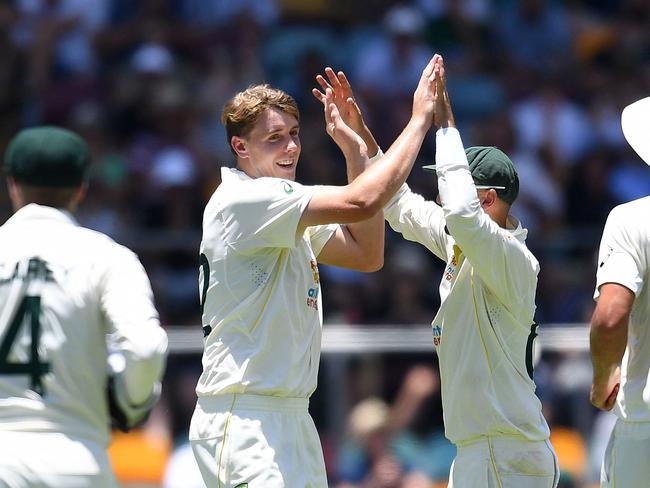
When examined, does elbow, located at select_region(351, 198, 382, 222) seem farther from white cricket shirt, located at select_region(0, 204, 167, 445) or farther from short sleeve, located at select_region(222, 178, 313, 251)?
white cricket shirt, located at select_region(0, 204, 167, 445)

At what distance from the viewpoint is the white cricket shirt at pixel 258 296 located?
5309 millimetres

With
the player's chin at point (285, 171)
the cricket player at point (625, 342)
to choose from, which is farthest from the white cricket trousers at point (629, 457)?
the player's chin at point (285, 171)

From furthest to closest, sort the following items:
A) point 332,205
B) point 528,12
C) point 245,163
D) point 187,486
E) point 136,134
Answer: point 528,12 < point 136,134 < point 187,486 < point 245,163 < point 332,205

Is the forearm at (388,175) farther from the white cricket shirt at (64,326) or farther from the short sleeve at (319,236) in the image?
the white cricket shirt at (64,326)

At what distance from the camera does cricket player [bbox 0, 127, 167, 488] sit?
4.41 metres

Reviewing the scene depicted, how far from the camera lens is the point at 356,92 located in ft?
41.4

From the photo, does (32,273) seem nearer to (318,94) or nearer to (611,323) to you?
(318,94)

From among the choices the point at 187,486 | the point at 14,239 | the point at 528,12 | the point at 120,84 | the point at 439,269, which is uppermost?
the point at 528,12

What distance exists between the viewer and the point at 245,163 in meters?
5.68

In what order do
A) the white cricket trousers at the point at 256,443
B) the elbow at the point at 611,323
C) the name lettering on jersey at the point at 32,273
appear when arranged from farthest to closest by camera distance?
the elbow at the point at 611,323, the white cricket trousers at the point at 256,443, the name lettering on jersey at the point at 32,273

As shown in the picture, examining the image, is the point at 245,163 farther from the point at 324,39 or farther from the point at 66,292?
the point at 324,39

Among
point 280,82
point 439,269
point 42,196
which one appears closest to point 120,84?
point 280,82

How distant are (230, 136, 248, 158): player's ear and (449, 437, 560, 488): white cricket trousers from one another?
156 centimetres

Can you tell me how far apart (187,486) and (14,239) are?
4.45 meters
